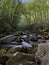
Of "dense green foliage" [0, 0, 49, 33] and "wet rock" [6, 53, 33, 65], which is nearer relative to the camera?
"wet rock" [6, 53, 33, 65]

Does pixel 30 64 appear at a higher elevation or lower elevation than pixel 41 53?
lower

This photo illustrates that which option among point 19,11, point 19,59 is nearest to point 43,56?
point 19,59

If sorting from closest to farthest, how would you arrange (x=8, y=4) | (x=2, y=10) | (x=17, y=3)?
(x=2, y=10), (x=8, y=4), (x=17, y=3)

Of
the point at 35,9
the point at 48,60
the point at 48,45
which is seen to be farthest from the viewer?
the point at 35,9

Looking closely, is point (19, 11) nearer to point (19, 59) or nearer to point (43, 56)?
point (19, 59)

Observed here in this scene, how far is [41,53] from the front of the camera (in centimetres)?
478

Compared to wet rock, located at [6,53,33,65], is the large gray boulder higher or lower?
higher

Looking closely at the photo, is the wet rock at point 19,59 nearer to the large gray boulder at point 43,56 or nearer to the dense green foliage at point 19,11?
the large gray boulder at point 43,56

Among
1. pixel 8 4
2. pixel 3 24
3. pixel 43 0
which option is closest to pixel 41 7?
pixel 43 0

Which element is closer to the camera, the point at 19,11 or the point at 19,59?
the point at 19,59

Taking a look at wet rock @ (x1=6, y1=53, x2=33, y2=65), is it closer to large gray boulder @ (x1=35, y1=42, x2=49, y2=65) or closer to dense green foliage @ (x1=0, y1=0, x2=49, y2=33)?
large gray boulder @ (x1=35, y1=42, x2=49, y2=65)

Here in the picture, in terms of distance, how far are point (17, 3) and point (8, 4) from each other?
2.72 meters

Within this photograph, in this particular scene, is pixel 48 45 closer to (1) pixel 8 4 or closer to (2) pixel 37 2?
(1) pixel 8 4

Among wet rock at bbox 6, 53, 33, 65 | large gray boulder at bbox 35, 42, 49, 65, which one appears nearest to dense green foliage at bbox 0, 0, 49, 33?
wet rock at bbox 6, 53, 33, 65
